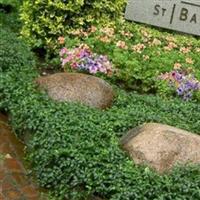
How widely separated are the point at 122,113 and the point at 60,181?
1201 millimetres

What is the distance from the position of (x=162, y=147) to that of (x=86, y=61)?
240 cm

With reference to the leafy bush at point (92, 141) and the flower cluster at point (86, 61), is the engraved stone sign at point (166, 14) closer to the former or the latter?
the flower cluster at point (86, 61)

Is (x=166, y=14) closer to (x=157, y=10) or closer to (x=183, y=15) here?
(x=157, y=10)

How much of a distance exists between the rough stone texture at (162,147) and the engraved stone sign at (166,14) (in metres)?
4.56

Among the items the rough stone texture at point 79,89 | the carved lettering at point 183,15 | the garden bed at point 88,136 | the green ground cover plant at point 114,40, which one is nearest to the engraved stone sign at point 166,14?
the carved lettering at point 183,15

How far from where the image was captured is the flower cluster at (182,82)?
286 inches

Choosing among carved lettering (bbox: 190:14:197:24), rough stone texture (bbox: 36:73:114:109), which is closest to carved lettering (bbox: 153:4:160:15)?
carved lettering (bbox: 190:14:197:24)

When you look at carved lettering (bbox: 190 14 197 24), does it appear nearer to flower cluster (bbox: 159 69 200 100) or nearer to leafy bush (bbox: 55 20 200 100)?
leafy bush (bbox: 55 20 200 100)

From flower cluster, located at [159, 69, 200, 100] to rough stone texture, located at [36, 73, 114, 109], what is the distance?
0.93 m

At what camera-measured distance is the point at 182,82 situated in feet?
24.3

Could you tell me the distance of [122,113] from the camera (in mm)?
6250

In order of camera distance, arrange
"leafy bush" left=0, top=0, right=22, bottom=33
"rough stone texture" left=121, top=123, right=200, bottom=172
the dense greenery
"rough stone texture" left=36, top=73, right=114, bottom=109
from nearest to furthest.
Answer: the dense greenery
"rough stone texture" left=121, top=123, right=200, bottom=172
"rough stone texture" left=36, top=73, right=114, bottom=109
"leafy bush" left=0, top=0, right=22, bottom=33

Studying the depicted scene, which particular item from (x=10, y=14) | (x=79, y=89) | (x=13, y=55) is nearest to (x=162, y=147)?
(x=79, y=89)

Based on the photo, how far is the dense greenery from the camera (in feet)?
16.6
